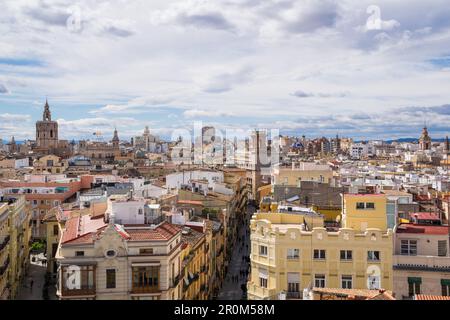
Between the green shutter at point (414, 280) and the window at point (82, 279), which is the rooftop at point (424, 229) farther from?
the window at point (82, 279)

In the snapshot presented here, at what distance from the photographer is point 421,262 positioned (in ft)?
47.0

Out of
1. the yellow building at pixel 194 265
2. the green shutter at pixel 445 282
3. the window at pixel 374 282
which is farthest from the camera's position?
the yellow building at pixel 194 265

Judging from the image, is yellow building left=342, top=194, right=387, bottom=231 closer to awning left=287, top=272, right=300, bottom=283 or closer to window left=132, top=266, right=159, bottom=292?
awning left=287, top=272, right=300, bottom=283

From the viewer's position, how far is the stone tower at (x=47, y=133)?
8684 cm

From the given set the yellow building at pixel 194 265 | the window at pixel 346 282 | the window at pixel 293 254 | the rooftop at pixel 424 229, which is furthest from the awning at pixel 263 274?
the rooftop at pixel 424 229

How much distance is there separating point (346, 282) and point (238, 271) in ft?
46.9

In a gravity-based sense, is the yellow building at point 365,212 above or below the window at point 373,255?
above

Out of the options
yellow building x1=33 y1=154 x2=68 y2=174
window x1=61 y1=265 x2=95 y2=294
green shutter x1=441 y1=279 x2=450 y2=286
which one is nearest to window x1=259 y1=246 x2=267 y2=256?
window x1=61 y1=265 x2=95 y2=294

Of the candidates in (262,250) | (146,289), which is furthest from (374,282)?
(146,289)

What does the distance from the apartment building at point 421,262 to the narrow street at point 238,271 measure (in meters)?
9.32

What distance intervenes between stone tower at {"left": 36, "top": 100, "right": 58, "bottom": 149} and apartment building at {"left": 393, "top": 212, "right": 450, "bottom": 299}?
78.0 meters
